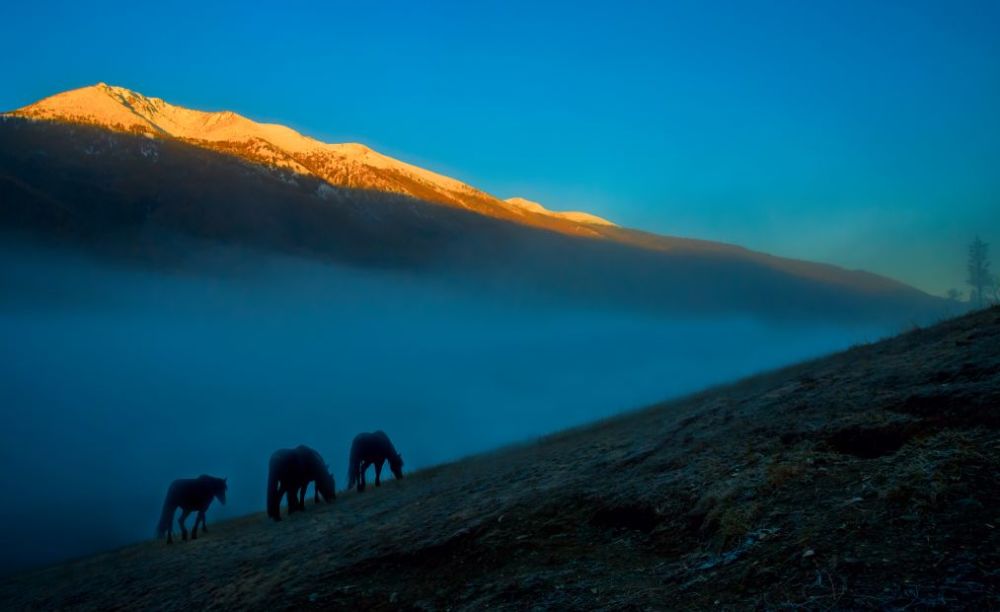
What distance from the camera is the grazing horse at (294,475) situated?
22375 millimetres

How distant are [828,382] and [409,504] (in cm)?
1021

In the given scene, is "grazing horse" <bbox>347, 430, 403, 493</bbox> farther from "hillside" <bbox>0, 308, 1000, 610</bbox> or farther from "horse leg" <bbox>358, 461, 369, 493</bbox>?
"hillside" <bbox>0, 308, 1000, 610</bbox>

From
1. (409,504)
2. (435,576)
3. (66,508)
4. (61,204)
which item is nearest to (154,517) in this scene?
(66,508)

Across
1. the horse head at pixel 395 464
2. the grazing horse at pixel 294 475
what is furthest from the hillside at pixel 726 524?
the horse head at pixel 395 464

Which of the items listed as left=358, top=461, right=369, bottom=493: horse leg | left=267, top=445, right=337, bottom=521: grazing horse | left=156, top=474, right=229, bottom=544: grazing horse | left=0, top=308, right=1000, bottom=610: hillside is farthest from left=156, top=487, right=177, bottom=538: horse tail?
left=0, top=308, right=1000, bottom=610: hillside

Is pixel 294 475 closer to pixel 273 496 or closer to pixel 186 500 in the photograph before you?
pixel 273 496

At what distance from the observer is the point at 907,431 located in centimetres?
802

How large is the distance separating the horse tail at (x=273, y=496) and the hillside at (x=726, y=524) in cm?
623

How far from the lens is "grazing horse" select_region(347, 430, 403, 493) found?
27406mm

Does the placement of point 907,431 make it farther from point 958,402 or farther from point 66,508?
point 66,508

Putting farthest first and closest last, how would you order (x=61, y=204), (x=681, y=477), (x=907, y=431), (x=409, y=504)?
1. (x=61, y=204)
2. (x=409, y=504)
3. (x=681, y=477)
4. (x=907, y=431)

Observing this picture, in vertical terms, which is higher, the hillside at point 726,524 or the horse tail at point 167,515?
the hillside at point 726,524

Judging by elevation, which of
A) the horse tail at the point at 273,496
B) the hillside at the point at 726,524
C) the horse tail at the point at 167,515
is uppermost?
the hillside at the point at 726,524

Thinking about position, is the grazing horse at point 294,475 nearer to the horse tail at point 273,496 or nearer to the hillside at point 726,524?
the horse tail at point 273,496
